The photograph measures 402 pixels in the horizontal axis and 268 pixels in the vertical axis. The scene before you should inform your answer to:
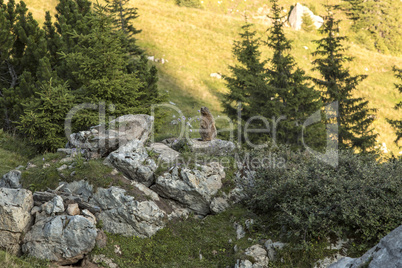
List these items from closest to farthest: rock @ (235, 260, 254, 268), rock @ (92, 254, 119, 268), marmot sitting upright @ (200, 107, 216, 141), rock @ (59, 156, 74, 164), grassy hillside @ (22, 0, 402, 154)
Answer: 1. rock @ (235, 260, 254, 268)
2. rock @ (92, 254, 119, 268)
3. rock @ (59, 156, 74, 164)
4. marmot sitting upright @ (200, 107, 216, 141)
5. grassy hillside @ (22, 0, 402, 154)

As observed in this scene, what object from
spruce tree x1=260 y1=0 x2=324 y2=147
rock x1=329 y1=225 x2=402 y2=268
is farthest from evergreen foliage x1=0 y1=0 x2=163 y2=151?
rock x1=329 y1=225 x2=402 y2=268

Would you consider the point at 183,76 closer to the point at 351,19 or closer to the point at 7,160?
the point at 7,160

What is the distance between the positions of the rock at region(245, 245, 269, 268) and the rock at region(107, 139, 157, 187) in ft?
14.5

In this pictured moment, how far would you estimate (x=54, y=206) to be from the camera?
9.77 metres

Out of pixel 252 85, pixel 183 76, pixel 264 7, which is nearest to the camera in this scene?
pixel 252 85

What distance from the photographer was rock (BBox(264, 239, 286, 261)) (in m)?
9.83

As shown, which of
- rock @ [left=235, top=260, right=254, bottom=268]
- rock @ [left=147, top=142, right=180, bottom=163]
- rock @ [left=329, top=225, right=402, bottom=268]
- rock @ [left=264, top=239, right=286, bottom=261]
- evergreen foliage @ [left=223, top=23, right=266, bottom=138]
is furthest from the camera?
evergreen foliage @ [left=223, top=23, right=266, bottom=138]

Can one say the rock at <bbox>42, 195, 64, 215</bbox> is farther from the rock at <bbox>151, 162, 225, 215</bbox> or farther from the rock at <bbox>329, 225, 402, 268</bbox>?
the rock at <bbox>329, 225, 402, 268</bbox>

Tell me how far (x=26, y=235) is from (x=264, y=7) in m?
86.3

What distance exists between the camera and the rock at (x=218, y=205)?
39.4 ft

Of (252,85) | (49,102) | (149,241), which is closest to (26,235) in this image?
(149,241)

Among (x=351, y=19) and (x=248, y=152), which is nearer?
(x=248, y=152)

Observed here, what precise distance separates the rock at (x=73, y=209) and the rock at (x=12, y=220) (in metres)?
1.11

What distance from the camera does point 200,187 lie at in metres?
12.1
